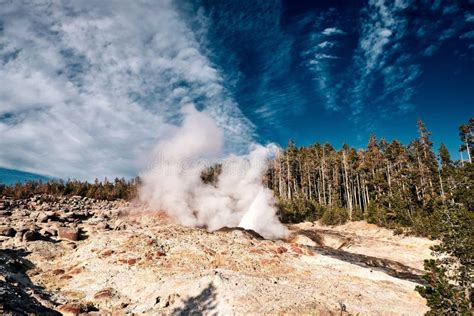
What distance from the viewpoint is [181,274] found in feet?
57.9

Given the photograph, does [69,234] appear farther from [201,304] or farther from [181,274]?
[201,304]

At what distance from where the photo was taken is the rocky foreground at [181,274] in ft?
45.4

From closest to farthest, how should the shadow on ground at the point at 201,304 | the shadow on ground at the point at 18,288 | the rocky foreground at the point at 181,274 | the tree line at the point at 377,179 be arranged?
the shadow on ground at the point at 18,288 < the shadow on ground at the point at 201,304 < the rocky foreground at the point at 181,274 < the tree line at the point at 377,179

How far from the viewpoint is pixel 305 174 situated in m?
74.5

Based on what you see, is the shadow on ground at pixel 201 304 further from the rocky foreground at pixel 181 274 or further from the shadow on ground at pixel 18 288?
the shadow on ground at pixel 18 288

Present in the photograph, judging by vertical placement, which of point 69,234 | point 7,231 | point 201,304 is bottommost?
point 201,304

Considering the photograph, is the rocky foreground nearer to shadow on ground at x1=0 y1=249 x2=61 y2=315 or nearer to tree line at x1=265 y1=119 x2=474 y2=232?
shadow on ground at x1=0 y1=249 x2=61 y2=315

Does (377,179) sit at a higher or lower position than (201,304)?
higher

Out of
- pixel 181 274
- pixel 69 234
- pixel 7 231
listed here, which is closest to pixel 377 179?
pixel 181 274

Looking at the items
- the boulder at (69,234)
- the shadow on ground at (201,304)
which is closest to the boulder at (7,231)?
the boulder at (69,234)

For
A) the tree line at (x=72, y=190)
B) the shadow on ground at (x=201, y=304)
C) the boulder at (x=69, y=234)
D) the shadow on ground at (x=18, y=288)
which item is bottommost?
the shadow on ground at (x=201, y=304)

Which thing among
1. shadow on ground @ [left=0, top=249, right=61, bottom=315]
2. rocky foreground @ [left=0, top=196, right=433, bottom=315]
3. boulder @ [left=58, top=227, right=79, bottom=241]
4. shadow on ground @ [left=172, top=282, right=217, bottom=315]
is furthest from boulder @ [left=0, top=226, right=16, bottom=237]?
shadow on ground @ [left=172, top=282, right=217, bottom=315]

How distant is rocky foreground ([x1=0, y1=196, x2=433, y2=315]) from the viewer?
1384 cm

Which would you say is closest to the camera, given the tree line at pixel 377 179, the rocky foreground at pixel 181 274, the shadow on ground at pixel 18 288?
the shadow on ground at pixel 18 288
